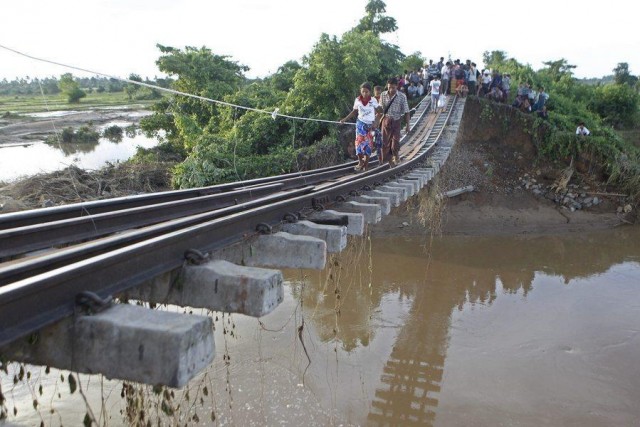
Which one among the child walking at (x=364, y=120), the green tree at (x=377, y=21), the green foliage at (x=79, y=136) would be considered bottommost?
the green foliage at (x=79, y=136)

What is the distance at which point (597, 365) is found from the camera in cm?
804

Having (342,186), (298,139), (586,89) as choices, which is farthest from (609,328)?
(586,89)

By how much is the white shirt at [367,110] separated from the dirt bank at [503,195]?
24.2 ft

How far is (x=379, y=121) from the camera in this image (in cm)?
815

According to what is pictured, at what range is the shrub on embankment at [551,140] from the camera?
16391mm

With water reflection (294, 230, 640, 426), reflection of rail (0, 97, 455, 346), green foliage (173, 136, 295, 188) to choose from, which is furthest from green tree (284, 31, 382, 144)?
reflection of rail (0, 97, 455, 346)

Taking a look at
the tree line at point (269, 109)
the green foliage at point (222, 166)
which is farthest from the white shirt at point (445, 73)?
the green foliage at point (222, 166)

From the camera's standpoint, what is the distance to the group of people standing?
7591mm

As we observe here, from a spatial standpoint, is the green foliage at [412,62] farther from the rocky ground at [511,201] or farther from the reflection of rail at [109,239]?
the reflection of rail at [109,239]

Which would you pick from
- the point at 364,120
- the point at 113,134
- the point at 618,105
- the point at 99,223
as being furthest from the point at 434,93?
the point at 113,134

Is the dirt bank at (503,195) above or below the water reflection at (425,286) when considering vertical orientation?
above

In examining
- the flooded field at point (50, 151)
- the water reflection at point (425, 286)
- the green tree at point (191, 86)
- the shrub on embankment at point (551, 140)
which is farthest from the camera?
the flooded field at point (50, 151)

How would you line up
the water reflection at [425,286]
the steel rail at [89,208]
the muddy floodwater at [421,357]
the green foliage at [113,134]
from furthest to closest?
the green foliage at [113,134]
the water reflection at [425,286]
the muddy floodwater at [421,357]
the steel rail at [89,208]

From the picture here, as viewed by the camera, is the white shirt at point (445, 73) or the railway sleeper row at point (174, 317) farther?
the white shirt at point (445, 73)
